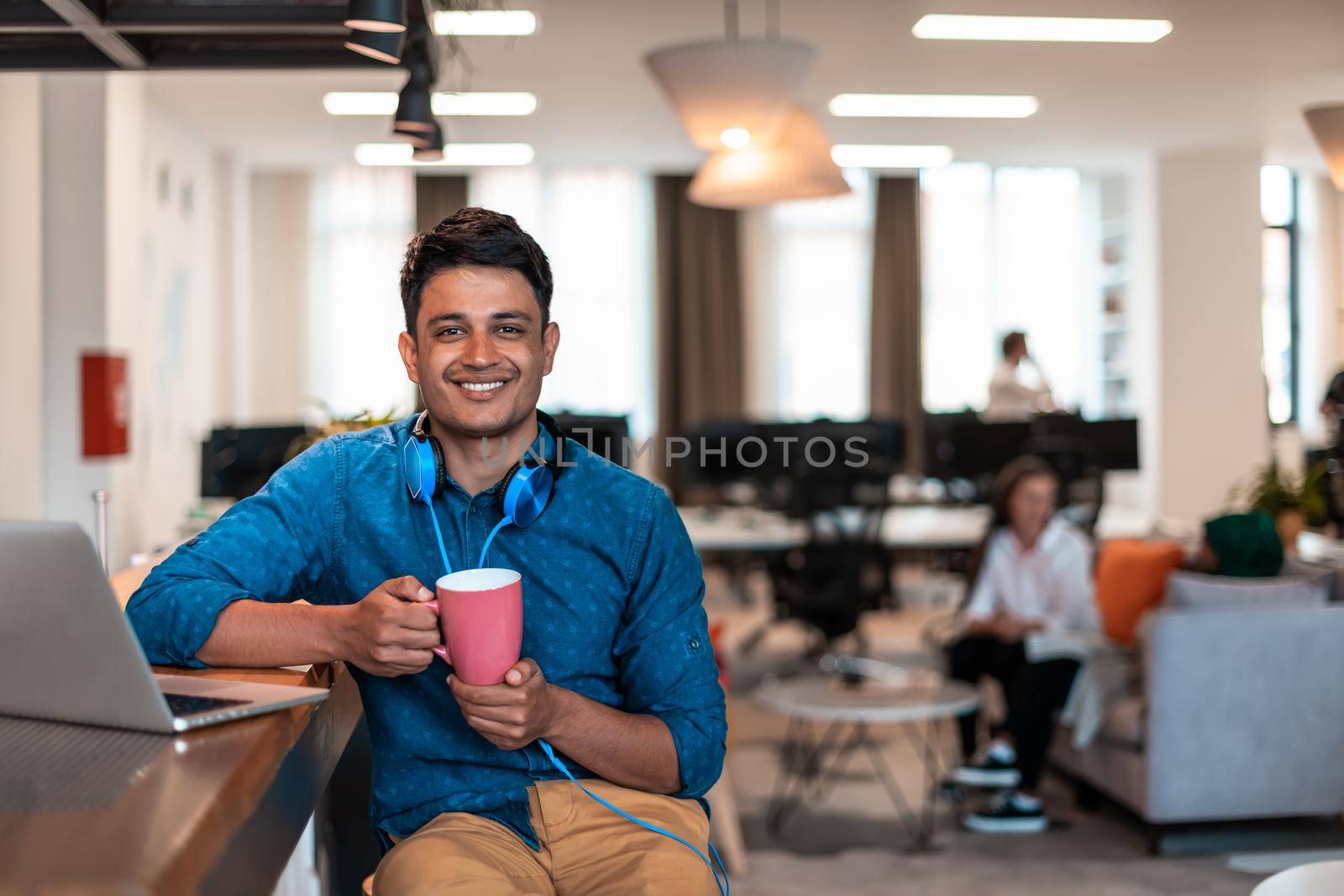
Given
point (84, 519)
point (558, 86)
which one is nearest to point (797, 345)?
point (558, 86)

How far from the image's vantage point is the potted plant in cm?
505

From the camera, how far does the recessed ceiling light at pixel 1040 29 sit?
Result: 19.4ft

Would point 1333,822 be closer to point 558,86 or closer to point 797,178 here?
point 797,178

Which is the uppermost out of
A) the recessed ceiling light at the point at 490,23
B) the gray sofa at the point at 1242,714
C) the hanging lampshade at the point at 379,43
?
the recessed ceiling light at the point at 490,23

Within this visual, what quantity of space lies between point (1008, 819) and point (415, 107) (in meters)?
2.82

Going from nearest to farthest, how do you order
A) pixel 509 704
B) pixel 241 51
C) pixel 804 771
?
pixel 509 704
pixel 241 51
pixel 804 771

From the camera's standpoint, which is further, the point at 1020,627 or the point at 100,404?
the point at 100,404

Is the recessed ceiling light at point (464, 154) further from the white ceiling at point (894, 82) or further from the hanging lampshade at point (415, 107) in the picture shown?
the hanging lampshade at point (415, 107)

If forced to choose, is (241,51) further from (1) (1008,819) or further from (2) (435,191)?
(2) (435,191)

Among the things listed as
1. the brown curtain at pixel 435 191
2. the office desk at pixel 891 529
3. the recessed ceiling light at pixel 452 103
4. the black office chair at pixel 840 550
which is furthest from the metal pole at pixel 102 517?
the brown curtain at pixel 435 191

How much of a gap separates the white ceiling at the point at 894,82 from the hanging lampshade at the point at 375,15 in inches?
121

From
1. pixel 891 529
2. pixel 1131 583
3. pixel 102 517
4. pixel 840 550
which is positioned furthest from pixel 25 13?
pixel 891 529

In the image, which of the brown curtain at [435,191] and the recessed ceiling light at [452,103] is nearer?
the recessed ceiling light at [452,103]

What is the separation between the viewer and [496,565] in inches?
65.8
